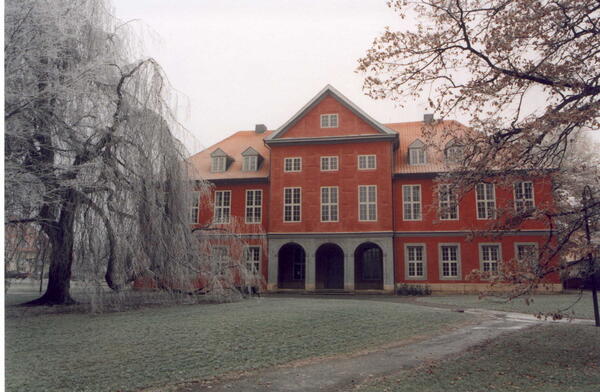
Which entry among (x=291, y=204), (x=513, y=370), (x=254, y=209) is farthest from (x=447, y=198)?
(x=254, y=209)

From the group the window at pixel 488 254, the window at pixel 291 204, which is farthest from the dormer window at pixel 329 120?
the window at pixel 488 254

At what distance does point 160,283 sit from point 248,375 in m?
9.43

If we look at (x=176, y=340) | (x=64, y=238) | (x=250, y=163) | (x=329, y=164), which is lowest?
(x=176, y=340)

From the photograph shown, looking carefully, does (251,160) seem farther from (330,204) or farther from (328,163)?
(330,204)

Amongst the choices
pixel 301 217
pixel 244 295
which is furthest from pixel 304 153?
pixel 244 295

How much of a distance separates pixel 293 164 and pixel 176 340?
21.5 meters

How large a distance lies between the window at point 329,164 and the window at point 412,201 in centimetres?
458

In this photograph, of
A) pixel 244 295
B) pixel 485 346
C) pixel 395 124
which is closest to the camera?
pixel 485 346

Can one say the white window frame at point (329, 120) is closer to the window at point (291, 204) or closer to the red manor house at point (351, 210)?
the red manor house at point (351, 210)

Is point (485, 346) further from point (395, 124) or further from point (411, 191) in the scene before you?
point (395, 124)

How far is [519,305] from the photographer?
20.4 m

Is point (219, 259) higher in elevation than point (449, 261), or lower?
higher

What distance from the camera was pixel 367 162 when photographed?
29.7 meters

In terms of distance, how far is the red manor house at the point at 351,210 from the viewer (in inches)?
1113
